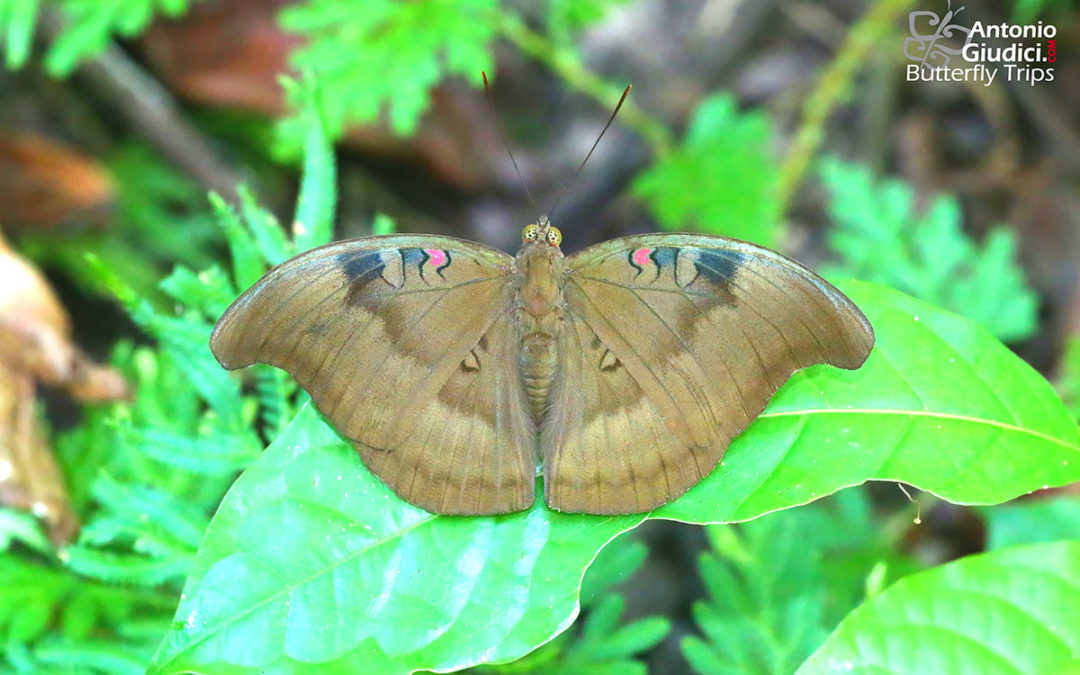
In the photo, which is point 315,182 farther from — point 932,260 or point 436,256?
point 932,260

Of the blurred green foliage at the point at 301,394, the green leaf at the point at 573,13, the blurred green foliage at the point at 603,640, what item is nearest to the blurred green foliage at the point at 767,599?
the blurred green foliage at the point at 301,394

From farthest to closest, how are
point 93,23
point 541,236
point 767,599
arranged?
1. point 93,23
2. point 767,599
3. point 541,236

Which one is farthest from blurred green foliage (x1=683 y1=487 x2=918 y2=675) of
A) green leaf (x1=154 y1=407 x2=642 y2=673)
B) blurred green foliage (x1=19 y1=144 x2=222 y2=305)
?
blurred green foliage (x1=19 y1=144 x2=222 y2=305)

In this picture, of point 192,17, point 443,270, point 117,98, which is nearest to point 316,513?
point 443,270

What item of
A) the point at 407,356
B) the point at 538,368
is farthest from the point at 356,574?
the point at 538,368

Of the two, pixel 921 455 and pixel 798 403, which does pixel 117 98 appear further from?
pixel 921 455

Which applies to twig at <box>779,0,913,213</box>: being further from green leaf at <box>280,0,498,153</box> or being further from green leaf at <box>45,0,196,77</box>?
green leaf at <box>45,0,196,77</box>

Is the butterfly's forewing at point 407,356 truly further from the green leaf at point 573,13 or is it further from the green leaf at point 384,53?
the green leaf at point 573,13
